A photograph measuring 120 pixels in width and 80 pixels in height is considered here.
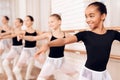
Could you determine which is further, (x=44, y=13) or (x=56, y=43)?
(x=44, y=13)

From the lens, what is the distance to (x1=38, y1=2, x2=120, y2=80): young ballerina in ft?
5.26

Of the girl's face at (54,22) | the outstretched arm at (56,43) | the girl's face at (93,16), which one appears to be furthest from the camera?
the girl's face at (54,22)

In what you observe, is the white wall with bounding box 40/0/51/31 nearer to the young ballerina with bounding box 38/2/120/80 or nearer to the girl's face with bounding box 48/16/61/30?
the girl's face with bounding box 48/16/61/30

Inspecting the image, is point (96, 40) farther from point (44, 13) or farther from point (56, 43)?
point (44, 13)

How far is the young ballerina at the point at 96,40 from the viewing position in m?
1.60

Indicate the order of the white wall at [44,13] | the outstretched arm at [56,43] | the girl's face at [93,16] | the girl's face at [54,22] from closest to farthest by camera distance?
1. the outstretched arm at [56,43]
2. the girl's face at [93,16]
3. the girl's face at [54,22]
4. the white wall at [44,13]

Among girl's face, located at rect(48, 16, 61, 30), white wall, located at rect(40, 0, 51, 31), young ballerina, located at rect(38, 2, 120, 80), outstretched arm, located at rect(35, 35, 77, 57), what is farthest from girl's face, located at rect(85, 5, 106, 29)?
white wall, located at rect(40, 0, 51, 31)

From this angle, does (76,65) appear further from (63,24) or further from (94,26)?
(94,26)

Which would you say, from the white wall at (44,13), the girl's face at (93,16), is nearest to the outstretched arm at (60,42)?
the girl's face at (93,16)

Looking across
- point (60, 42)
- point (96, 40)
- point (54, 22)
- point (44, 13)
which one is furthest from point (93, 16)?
point (44, 13)

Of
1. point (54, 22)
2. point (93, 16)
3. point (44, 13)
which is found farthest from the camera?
point (44, 13)

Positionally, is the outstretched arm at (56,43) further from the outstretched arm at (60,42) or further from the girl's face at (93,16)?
the girl's face at (93,16)

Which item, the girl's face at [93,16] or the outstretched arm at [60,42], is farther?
the girl's face at [93,16]

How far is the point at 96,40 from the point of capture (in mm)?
1610
